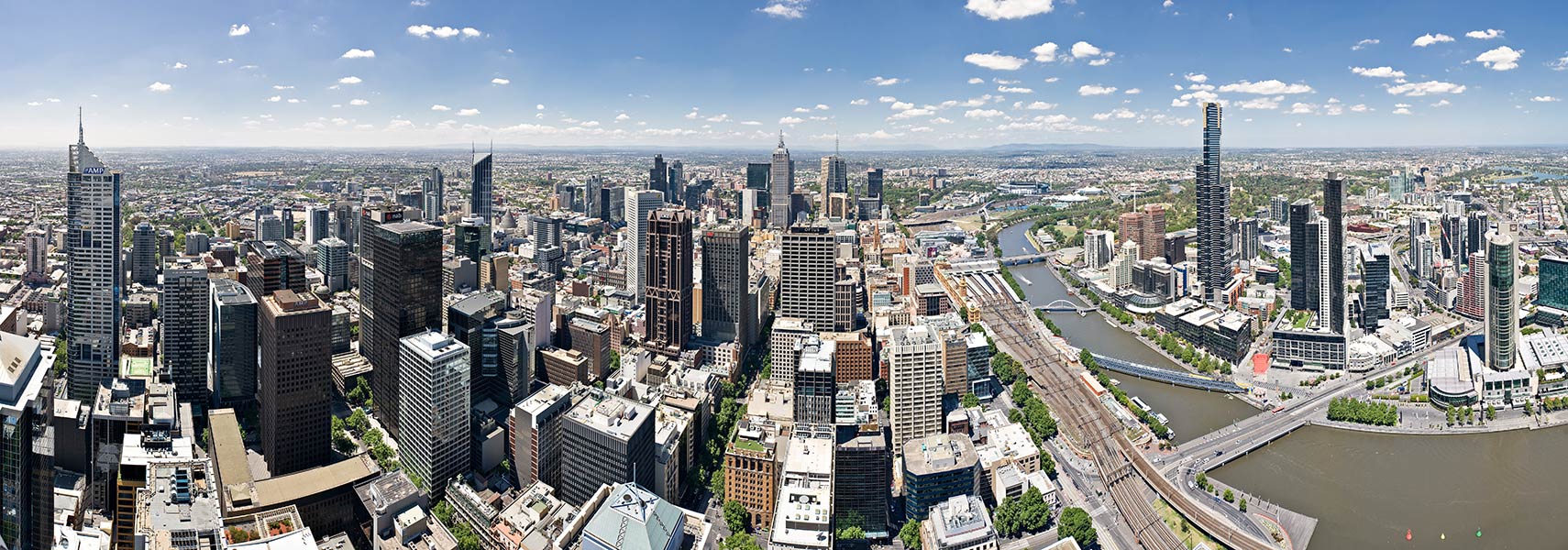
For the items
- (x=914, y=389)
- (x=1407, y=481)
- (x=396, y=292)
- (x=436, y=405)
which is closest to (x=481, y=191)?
(x=396, y=292)

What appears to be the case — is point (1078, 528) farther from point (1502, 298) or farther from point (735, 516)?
point (1502, 298)

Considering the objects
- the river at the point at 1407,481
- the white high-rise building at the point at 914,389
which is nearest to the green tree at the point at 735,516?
the white high-rise building at the point at 914,389

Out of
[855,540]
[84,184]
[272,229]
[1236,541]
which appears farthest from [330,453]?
[272,229]

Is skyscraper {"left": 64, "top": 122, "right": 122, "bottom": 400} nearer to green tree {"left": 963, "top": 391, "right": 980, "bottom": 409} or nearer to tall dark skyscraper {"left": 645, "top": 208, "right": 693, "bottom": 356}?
tall dark skyscraper {"left": 645, "top": 208, "right": 693, "bottom": 356}

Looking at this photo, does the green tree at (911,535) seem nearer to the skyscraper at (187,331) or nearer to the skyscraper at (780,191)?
the skyscraper at (187,331)

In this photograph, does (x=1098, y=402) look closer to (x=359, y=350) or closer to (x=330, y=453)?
(x=330, y=453)

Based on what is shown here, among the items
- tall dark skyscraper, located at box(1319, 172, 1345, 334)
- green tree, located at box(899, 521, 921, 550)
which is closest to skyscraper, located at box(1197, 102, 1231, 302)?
tall dark skyscraper, located at box(1319, 172, 1345, 334)
